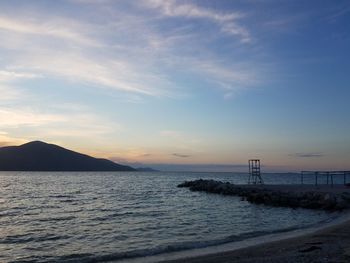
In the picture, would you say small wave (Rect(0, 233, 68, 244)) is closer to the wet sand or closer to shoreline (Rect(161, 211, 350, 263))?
shoreline (Rect(161, 211, 350, 263))

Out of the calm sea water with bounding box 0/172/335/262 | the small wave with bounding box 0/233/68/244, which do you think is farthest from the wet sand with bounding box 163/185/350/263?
the small wave with bounding box 0/233/68/244

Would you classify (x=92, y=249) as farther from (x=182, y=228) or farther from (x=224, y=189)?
(x=224, y=189)

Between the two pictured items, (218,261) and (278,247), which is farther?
(278,247)

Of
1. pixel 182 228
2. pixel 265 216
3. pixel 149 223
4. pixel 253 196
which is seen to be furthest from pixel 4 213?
pixel 253 196

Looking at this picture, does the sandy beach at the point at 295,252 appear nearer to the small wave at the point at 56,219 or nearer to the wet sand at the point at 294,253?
the wet sand at the point at 294,253

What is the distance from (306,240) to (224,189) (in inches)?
1626

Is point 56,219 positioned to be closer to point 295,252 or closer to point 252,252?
point 252,252

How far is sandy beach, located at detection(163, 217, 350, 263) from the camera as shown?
15220 mm

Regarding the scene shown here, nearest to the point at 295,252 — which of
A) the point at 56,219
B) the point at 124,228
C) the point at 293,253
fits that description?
the point at 293,253

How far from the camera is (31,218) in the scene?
110 ft

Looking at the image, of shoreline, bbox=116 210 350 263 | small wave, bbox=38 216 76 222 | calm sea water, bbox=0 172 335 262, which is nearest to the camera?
shoreline, bbox=116 210 350 263

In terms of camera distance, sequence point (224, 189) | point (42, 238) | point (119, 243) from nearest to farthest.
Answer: point (119, 243)
point (42, 238)
point (224, 189)

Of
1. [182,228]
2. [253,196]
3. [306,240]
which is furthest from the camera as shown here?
[253,196]

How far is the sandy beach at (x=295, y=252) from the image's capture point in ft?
49.9
